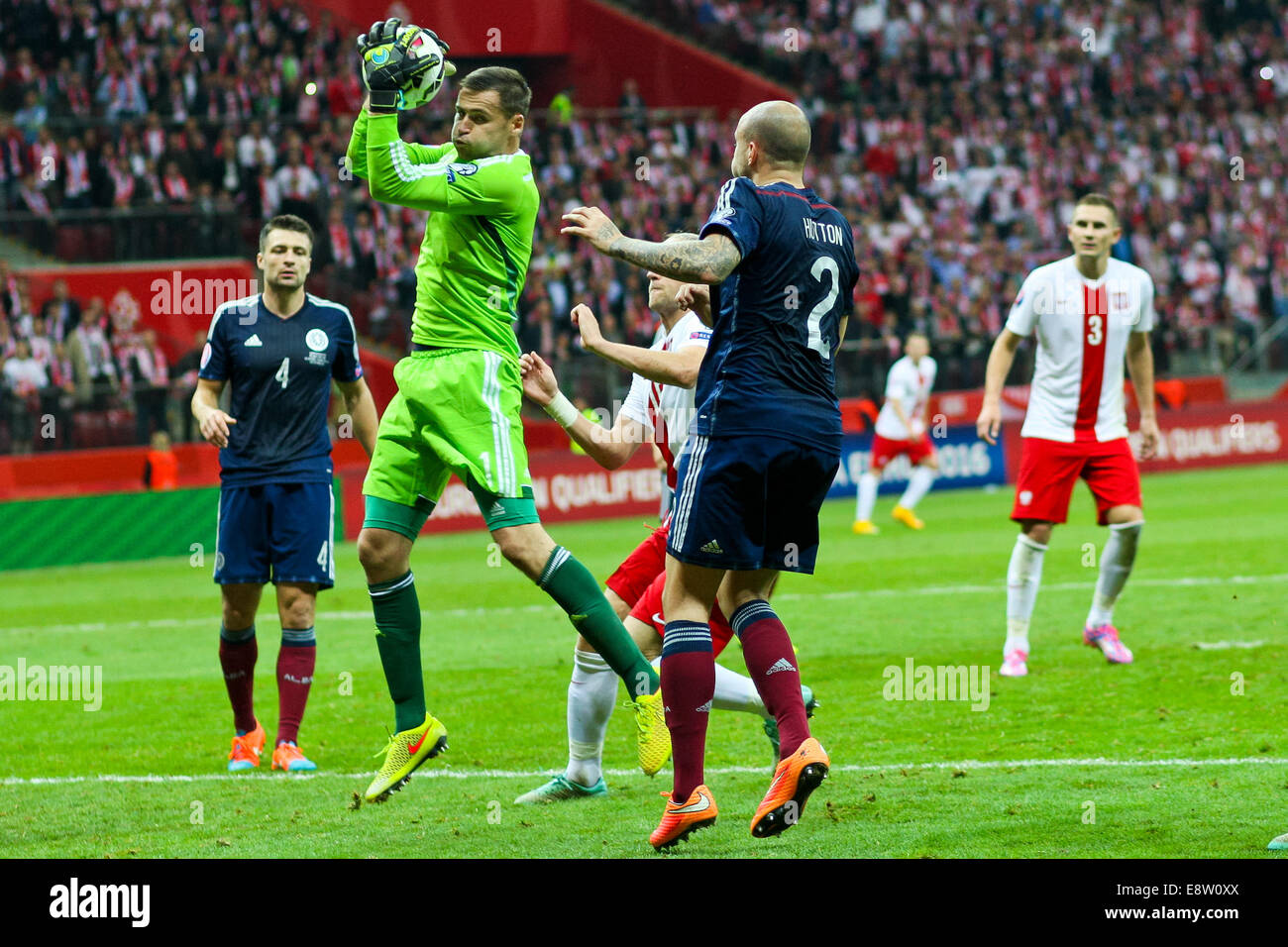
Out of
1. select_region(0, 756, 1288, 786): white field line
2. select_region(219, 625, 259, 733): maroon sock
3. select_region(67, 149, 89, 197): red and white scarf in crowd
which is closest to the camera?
select_region(0, 756, 1288, 786): white field line

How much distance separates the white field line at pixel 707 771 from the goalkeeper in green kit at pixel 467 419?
31.7 inches

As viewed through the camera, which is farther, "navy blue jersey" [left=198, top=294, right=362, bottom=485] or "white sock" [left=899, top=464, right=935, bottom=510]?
"white sock" [left=899, top=464, right=935, bottom=510]

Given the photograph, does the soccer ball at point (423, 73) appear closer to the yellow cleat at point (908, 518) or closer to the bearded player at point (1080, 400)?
the bearded player at point (1080, 400)

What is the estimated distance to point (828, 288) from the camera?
5.20 metres

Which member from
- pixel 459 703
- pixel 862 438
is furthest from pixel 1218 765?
pixel 862 438

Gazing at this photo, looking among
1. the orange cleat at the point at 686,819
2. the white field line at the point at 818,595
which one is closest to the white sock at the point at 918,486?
the white field line at the point at 818,595

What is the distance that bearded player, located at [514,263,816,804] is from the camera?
5.84 metres

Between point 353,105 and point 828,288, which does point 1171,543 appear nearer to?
point 828,288

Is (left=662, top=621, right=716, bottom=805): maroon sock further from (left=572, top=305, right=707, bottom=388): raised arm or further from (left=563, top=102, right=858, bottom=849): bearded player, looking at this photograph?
(left=572, top=305, right=707, bottom=388): raised arm

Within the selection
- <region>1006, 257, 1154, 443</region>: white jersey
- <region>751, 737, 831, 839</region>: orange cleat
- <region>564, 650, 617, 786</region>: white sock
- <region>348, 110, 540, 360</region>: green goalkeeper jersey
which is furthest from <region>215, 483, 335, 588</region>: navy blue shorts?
<region>1006, 257, 1154, 443</region>: white jersey

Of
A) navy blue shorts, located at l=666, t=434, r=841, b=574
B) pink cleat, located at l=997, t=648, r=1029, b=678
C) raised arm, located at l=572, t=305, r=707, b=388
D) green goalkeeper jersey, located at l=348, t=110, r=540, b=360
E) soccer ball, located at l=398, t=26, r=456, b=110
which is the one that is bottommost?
pink cleat, located at l=997, t=648, r=1029, b=678

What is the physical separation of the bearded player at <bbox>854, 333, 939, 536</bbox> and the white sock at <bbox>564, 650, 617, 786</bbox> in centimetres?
1178

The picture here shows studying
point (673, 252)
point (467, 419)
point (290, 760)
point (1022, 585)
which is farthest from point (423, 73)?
point (1022, 585)

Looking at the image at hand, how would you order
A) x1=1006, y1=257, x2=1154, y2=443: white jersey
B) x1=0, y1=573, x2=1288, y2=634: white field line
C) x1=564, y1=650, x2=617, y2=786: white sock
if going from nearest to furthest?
x1=564, y1=650, x2=617, y2=786: white sock, x1=1006, y1=257, x2=1154, y2=443: white jersey, x1=0, y1=573, x2=1288, y2=634: white field line
